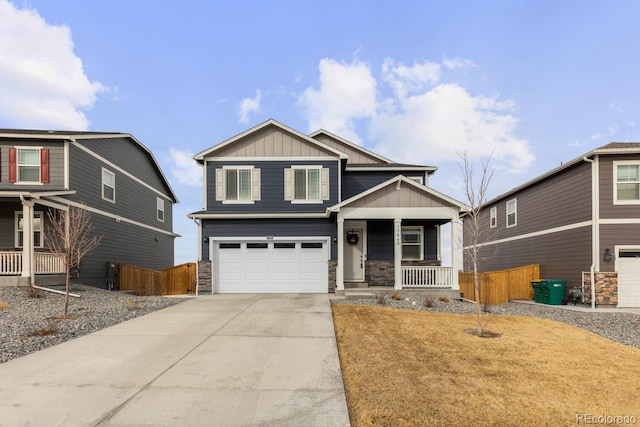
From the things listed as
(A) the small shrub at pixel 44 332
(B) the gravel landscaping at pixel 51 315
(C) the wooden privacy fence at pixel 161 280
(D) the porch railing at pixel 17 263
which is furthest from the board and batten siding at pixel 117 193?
(A) the small shrub at pixel 44 332

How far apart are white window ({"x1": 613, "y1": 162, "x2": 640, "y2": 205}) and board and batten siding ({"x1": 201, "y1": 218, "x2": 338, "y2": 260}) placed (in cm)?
1032

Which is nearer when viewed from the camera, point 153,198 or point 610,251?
point 610,251

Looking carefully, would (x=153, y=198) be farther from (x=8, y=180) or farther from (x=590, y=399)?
(x=590, y=399)

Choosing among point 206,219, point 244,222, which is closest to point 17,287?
point 206,219

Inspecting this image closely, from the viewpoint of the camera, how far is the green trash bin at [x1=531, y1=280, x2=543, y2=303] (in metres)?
14.7

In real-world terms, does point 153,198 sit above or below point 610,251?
above

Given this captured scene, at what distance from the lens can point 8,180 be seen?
15062 mm

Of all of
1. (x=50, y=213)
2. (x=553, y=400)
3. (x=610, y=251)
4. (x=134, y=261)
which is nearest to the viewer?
(x=553, y=400)

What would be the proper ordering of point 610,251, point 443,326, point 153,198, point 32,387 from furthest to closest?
point 153,198, point 610,251, point 443,326, point 32,387

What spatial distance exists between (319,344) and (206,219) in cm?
1014

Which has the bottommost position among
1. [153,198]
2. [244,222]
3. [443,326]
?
[443,326]

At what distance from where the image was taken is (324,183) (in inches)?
613

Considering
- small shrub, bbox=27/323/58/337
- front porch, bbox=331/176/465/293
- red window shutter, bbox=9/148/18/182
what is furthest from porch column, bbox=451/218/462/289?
red window shutter, bbox=9/148/18/182

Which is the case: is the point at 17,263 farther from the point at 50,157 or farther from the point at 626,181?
the point at 626,181
